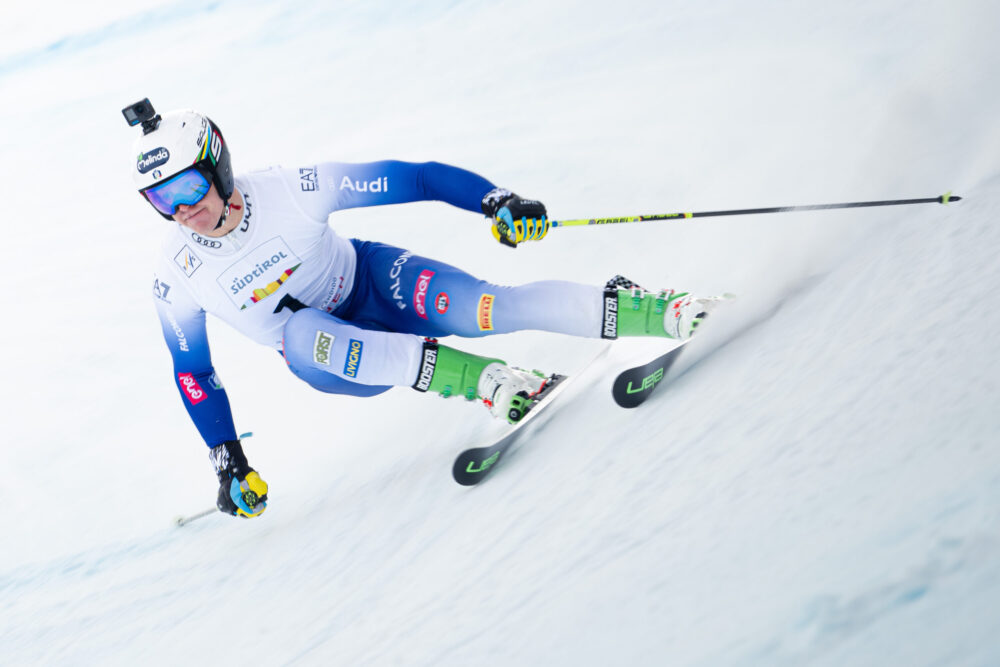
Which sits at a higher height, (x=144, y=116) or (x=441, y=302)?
(x=144, y=116)

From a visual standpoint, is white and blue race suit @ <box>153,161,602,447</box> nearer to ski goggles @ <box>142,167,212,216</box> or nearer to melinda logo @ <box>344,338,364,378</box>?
melinda logo @ <box>344,338,364,378</box>

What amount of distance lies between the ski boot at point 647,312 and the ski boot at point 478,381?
30 centimetres

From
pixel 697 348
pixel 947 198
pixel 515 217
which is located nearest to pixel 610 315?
pixel 697 348

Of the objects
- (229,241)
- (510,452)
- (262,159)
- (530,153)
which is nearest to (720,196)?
(530,153)

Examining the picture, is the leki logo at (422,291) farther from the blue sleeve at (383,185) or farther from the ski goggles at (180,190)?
the ski goggles at (180,190)

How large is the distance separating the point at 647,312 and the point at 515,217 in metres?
0.44

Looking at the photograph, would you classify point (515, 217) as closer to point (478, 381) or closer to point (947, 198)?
point (478, 381)

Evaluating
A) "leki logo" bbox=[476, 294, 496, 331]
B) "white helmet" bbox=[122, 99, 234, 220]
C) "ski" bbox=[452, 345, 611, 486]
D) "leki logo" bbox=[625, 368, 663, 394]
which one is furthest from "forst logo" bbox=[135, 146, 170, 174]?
→ "leki logo" bbox=[625, 368, 663, 394]

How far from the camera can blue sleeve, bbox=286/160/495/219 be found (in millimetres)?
2590

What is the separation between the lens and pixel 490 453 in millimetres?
2523

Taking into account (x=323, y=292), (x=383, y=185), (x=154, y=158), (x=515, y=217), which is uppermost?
(x=154, y=158)

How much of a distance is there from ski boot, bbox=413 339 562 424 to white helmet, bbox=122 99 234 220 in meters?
0.74

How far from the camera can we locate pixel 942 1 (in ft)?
16.8

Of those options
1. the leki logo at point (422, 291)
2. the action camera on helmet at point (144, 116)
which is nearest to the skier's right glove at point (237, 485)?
the leki logo at point (422, 291)
